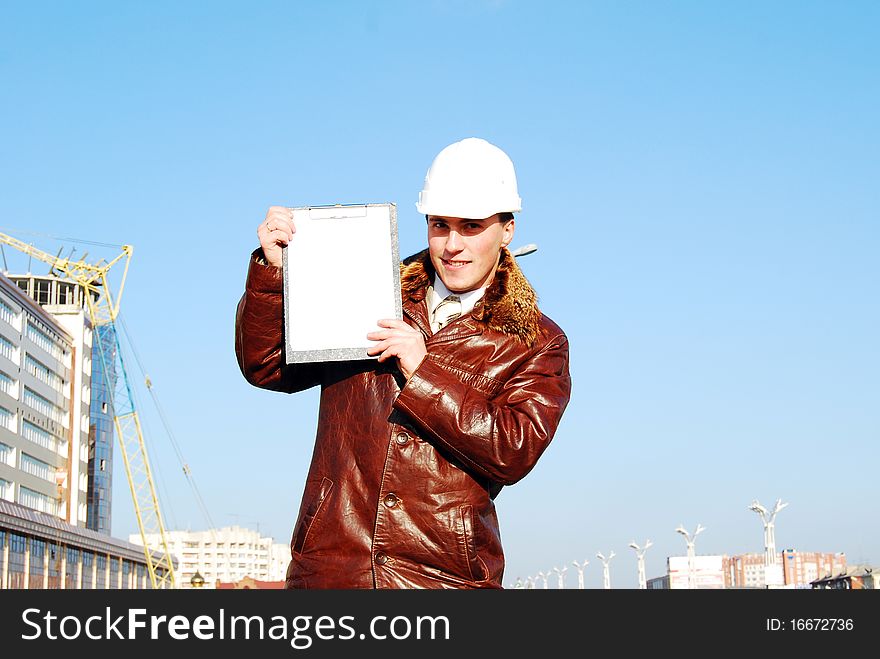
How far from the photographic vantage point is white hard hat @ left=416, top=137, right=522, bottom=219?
5.01 metres

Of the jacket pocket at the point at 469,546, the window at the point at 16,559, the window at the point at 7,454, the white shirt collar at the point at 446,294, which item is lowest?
the jacket pocket at the point at 469,546

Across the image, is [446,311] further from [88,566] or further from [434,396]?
[88,566]

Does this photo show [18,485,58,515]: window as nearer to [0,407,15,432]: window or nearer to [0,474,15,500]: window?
[0,474,15,500]: window

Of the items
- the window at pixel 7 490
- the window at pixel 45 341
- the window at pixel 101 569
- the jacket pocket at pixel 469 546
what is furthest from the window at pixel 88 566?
the jacket pocket at pixel 469 546

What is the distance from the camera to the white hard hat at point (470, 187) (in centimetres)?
501

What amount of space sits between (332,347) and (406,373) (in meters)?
0.33

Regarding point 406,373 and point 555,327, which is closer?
point 406,373

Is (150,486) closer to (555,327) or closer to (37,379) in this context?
(37,379)

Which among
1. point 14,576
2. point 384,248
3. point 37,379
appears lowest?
point 384,248

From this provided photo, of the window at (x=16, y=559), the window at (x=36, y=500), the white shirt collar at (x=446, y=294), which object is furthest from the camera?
the window at (x=36, y=500)

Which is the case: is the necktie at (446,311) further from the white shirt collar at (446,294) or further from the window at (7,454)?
the window at (7,454)
